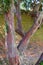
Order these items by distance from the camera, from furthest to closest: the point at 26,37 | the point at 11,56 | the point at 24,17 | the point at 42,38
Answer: the point at 24,17 → the point at 42,38 → the point at 26,37 → the point at 11,56

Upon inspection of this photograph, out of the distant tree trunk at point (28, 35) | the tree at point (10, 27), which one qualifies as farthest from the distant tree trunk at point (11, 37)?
the distant tree trunk at point (28, 35)

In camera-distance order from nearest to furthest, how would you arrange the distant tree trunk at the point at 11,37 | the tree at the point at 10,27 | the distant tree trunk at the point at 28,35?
the tree at the point at 10,27 → the distant tree trunk at the point at 11,37 → the distant tree trunk at the point at 28,35

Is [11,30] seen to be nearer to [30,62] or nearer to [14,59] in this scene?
[14,59]

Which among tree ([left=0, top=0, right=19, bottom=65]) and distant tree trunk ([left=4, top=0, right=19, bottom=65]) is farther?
distant tree trunk ([left=4, top=0, right=19, bottom=65])

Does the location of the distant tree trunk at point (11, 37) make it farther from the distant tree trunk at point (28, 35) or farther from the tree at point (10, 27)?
the distant tree trunk at point (28, 35)

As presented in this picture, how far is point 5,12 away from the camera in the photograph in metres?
3.04

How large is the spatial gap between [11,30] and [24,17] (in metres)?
7.25

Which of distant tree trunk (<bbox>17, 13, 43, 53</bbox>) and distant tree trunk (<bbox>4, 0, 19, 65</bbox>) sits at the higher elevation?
distant tree trunk (<bbox>4, 0, 19, 65</bbox>)

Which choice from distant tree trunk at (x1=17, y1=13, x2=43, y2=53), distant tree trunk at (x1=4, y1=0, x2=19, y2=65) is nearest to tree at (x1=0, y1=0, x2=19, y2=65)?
distant tree trunk at (x1=4, y1=0, x2=19, y2=65)

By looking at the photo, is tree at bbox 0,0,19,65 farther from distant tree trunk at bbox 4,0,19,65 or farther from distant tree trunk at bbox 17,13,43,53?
distant tree trunk at bbox 17,13,43,53

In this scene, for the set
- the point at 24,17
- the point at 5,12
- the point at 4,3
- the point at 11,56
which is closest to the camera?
the point at 4,3

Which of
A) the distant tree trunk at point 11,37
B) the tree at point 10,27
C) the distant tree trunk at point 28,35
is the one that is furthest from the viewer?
the distant tree trunk at point 28,35

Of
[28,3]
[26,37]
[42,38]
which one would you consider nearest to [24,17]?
[42,38]

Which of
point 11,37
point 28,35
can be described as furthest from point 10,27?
point 28,35
